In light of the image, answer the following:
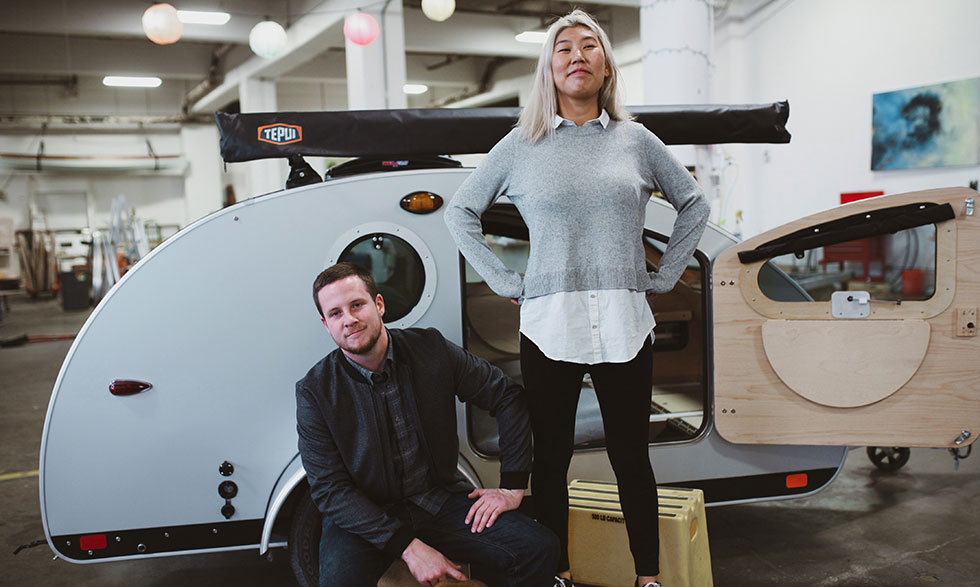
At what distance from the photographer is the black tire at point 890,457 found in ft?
13.4

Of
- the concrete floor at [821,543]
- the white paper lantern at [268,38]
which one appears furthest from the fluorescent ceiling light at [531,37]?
the concrete floor at [821,543]

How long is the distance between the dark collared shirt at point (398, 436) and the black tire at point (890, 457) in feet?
9.67

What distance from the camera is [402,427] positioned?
7.42 feet

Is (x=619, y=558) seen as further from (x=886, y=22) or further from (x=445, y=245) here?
(x=886, y=22)

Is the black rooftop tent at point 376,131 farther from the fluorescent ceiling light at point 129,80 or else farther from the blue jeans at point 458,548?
the fluorescent ceiling light at point 129,80

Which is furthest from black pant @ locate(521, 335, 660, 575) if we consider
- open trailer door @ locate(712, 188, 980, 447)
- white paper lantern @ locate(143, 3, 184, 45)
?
white paper lantern @ locate(143, 3, 184, 45)

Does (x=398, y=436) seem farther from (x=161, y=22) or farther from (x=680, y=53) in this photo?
(x=161, y=22)

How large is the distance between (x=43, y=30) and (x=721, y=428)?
12.2 meters

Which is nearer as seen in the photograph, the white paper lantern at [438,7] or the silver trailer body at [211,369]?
the silver trailer body at [211,369]

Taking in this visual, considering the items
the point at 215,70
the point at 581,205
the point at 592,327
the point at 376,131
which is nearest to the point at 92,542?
the point at 376,131

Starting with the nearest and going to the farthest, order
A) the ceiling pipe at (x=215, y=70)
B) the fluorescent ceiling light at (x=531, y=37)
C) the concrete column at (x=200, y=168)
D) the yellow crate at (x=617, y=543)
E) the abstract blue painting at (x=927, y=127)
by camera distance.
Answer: the yellow crate at (x=617, y=543), the abstract blue painting at (x=927, y=127), the fluorescent ceiling light at (x=531, y=37), the ceiling pipe at (x=215, y=70), the concrete column at (x=200, y=168)

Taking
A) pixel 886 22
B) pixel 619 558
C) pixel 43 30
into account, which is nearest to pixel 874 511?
pixel 619 558

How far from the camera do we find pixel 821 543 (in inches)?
128

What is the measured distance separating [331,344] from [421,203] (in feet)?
2.01
